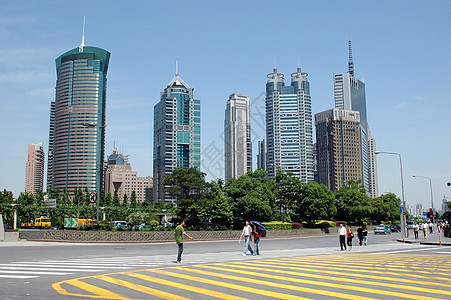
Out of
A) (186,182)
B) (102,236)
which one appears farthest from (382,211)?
(102,236)

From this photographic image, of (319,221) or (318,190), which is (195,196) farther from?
(319,221)

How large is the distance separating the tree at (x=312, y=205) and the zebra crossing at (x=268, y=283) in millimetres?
50953

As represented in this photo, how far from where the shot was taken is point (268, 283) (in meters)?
11.1

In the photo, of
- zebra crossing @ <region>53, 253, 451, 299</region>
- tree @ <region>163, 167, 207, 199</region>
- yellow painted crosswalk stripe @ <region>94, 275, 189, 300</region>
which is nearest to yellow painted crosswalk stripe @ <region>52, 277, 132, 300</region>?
zebra crossing @ <region>53, 253, 451, 299</region>

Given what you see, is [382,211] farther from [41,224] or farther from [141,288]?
[141,288]

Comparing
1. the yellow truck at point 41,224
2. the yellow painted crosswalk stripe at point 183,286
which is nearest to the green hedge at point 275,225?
the yellow truck at point 41,224

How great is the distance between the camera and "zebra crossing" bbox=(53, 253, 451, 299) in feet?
30.9

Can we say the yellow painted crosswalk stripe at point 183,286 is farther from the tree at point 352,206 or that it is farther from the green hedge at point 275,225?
the tree at point 352,206

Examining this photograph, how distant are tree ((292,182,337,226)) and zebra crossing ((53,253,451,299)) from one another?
51.0 m

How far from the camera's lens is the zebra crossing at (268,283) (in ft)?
30.9

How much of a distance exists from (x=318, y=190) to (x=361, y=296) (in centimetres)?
5858

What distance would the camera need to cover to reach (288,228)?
192ft

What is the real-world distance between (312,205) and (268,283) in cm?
5531

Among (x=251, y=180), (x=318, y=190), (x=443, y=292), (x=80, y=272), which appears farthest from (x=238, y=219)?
(x=443, y=292)
